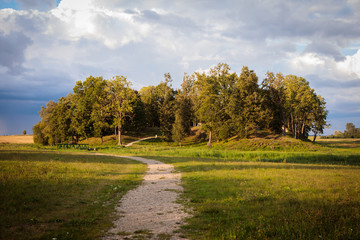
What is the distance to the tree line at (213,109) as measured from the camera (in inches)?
2366

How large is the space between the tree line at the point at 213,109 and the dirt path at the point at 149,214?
49.8 m

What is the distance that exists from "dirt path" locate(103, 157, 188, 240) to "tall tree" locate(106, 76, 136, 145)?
174 ft

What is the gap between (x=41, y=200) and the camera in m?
9.43

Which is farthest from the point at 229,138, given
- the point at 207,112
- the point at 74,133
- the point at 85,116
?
the point at 74,133

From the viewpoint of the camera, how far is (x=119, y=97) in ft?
214

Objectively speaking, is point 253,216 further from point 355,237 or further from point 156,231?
point 156,231

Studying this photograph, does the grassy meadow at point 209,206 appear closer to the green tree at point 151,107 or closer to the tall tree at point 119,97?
the tall tree at point 119,97

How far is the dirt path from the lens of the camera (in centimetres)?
664

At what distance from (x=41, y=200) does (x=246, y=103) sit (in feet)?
186

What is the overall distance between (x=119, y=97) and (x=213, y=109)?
29498mm

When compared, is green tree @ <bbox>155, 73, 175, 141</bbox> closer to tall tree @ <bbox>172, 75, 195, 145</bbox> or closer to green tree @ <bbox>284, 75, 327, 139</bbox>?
tall tree @ <bbox>172, 75, 195, 145</bbox>

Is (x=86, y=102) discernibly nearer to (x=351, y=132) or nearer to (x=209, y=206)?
(x=209, y=206)

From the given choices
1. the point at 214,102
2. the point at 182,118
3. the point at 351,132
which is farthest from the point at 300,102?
the point at 351,132

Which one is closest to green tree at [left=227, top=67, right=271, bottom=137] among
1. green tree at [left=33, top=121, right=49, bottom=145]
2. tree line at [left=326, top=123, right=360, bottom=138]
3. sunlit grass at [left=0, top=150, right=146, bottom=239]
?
sunlit grass at [left=0, top=150, right=146, bottom=239]
